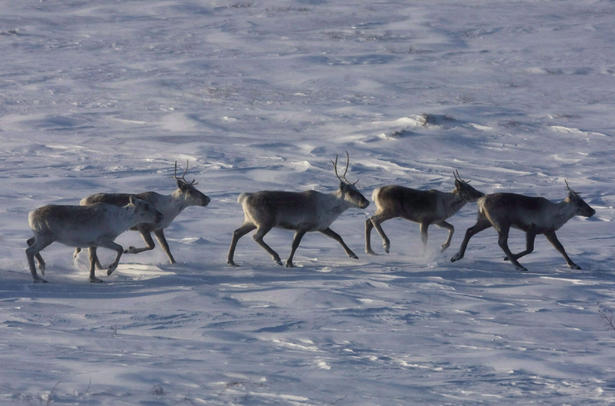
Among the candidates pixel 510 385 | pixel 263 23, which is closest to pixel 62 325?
pixel 510 385

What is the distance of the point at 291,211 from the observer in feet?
46.1

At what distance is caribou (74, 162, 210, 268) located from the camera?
1387 centimetres

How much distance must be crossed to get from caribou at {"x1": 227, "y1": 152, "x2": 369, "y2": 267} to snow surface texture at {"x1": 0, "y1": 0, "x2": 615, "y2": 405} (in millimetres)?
381

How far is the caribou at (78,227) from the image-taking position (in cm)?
1266

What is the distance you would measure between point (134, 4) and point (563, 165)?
17024mm

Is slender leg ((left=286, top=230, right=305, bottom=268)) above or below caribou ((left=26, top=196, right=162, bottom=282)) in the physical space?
below

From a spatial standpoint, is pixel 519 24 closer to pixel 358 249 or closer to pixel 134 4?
pixel 134 4

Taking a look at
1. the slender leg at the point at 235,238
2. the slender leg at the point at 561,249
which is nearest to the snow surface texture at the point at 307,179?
the slender leg at the point at 235,238

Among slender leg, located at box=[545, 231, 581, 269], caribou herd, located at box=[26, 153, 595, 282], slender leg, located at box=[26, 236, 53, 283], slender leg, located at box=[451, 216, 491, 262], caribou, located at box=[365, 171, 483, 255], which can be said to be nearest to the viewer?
slender leg, located at box=[26, 236, 53, 283]

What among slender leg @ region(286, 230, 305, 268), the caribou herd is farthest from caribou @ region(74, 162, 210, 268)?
slender leg @ region(286, 230, 305, 268)

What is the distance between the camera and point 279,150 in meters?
20.9

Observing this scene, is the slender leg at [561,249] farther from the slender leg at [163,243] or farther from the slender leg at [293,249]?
the slender leg at [163,243]

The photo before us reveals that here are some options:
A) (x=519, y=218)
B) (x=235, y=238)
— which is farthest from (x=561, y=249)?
(x=235, y=238)

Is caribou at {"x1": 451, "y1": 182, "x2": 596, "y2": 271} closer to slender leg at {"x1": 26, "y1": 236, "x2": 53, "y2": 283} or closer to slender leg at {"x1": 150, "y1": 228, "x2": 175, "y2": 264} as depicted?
slender leg at {"x1": 150, "y1": 228, "x2": 175, "y2": 264}
